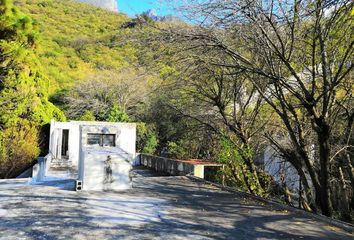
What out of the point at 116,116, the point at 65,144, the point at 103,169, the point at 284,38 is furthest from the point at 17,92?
the point at 284,38

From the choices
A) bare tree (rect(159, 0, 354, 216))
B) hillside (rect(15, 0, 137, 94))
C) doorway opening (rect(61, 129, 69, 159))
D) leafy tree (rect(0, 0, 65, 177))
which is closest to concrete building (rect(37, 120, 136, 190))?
doorway opening (rect(61, 129, 69, 159))

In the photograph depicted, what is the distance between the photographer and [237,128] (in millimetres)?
11102

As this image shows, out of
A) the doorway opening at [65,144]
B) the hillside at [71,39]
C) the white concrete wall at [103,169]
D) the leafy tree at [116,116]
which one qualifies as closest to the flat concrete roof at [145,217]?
the white concrete wall at [103,169]

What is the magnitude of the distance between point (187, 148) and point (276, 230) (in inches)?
535

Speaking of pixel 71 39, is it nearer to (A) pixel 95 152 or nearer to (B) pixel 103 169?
(A) pixel 95 152

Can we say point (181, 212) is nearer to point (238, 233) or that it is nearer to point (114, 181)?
point (238, 233)

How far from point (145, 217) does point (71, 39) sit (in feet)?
136

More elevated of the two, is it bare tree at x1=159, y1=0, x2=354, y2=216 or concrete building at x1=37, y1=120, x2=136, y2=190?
bare tree at x1=159, y1=0, x2=354, y2=216

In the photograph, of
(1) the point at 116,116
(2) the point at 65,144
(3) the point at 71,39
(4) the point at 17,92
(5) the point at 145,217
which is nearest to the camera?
(5) the point at 145,217

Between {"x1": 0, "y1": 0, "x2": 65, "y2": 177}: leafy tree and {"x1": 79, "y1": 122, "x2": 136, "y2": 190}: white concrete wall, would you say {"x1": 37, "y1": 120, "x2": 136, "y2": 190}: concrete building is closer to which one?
{"x1": 79, "y1": 122, "x2": 136, "y2": 190}: white concrete wall

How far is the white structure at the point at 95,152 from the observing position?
991 centimetres

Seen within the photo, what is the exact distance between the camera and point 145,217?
666 centimetres

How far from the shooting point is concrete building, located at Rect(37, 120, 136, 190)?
9.90m

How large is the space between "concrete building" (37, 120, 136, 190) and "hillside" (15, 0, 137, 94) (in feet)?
25.7
